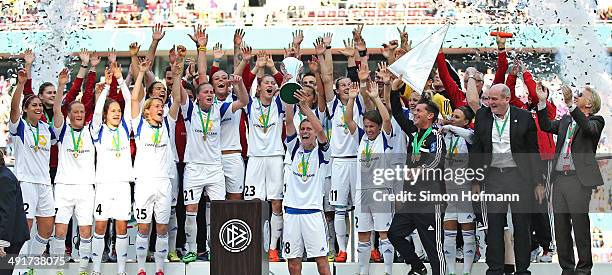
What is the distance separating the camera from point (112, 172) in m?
10.0

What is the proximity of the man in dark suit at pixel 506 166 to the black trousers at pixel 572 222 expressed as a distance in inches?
8.4

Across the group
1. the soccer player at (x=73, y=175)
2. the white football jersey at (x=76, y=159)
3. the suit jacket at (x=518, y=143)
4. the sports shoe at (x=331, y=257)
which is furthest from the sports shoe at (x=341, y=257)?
the white football jersey at (x=76, y=159)

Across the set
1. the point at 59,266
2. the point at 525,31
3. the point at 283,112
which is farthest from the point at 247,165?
the point at 525,31

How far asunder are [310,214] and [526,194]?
194 centimetres

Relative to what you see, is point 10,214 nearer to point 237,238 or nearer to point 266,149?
point 237,238

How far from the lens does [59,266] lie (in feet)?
33.1

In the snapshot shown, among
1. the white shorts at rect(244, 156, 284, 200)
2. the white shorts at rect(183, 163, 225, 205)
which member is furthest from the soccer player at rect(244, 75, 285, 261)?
the white shorts at rect(183, 163, 225, 205)

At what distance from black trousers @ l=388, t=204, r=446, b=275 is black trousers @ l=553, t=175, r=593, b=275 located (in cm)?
103

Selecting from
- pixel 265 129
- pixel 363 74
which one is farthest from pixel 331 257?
pixel 363 74

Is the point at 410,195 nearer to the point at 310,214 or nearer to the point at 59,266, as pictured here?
the point at 310,214

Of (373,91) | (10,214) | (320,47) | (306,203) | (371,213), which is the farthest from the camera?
(320,47)

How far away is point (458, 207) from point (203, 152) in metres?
2.57

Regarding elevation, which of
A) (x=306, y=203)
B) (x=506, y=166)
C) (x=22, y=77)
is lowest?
(x=306, y=203)

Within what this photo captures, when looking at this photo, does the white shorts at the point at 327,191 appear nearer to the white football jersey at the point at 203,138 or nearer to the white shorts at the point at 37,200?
the white football jersey at the point at 203,138
